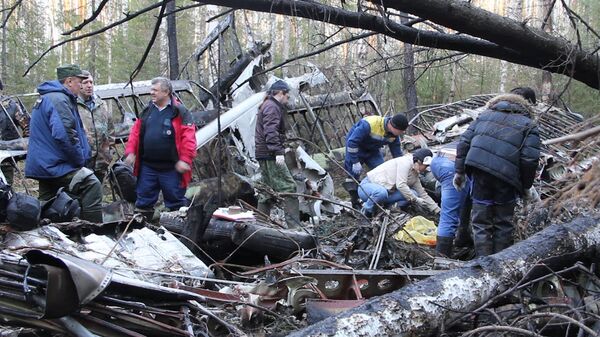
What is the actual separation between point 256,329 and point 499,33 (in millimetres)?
2259

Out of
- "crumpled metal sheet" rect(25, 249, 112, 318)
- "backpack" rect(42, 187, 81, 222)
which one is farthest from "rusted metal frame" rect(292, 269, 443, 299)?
"backpack" rect(42, 187, 81, 222)

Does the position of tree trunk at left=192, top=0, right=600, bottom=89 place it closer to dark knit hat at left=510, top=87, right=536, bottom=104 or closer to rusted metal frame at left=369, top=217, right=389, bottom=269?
dark knit hat at left=510, top=87, right=536, bottom=104

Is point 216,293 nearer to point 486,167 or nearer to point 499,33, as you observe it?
point 499,33

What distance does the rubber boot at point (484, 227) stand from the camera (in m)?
5.20

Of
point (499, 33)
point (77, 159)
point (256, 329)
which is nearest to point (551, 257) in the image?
point (499, 33)

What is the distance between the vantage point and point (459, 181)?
5480 mm

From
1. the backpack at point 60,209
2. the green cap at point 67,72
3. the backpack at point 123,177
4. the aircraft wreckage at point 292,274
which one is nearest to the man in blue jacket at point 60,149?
the green cap at point 67,72

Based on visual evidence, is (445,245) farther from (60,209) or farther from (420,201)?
(60,209)

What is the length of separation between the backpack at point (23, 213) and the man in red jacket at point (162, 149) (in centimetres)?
190

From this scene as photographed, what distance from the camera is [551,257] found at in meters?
3.94

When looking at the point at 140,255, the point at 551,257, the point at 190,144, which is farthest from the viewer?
the point at 190,144

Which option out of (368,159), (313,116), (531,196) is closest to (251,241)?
(531,196)

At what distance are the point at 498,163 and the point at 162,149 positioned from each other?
3.29 m

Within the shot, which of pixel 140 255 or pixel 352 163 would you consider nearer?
pixel 140 255
